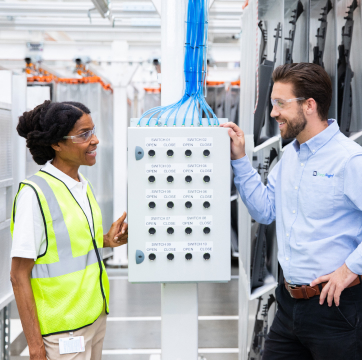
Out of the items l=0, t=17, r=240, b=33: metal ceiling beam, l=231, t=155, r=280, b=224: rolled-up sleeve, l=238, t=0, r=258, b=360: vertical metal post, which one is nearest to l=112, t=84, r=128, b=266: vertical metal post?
l=0, t=17, r=240, b=33: metal ceiling beam

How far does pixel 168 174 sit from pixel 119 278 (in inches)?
149

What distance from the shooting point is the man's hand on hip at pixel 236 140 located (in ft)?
4.97

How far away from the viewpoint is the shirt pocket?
4.83 ft

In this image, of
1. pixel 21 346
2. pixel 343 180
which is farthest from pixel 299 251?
pixel 21 346

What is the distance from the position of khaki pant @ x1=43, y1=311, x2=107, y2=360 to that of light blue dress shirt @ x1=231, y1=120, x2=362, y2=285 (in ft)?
2.41

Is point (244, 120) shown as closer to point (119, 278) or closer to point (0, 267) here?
point (0, 267)

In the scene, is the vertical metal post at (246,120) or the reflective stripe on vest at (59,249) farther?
the vertical metal post at (246,120)

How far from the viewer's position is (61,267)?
55.6 inches

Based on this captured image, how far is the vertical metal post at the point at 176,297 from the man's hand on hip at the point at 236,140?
0.25 metres

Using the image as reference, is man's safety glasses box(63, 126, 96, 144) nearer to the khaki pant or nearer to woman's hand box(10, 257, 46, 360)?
woman's hand box(10, 257, 46, 360)

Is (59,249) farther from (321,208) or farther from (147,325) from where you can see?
(147,325)

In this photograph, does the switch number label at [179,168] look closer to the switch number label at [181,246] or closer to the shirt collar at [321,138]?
the switch number label at [181,246]

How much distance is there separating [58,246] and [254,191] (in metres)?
0.80

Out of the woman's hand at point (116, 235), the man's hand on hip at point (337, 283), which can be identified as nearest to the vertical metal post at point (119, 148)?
the woman's hand at point (116, 235)
